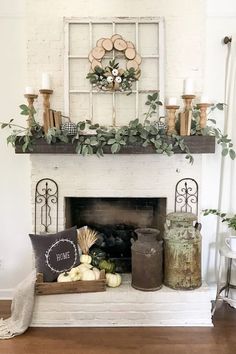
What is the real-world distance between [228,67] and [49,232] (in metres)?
1.99

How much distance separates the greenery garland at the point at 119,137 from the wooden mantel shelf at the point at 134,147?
0.10 feet

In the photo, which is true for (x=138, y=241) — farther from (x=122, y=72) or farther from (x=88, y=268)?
(x=122, y=72)

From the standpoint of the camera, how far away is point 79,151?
9.04 ft

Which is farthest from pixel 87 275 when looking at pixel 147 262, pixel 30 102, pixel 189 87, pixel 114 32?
pixel 114 32

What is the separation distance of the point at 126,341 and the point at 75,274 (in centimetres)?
59

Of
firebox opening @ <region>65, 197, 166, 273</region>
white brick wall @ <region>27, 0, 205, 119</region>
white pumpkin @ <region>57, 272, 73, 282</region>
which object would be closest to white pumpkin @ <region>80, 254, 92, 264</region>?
white pumpkin @ <region>57, 272, 73, 282</region>

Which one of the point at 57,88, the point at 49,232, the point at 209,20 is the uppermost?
the point at 209,20

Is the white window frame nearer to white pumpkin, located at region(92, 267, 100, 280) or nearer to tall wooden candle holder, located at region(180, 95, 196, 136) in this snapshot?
tall wooden candle holder, located at region(180, 95, 196, 136)

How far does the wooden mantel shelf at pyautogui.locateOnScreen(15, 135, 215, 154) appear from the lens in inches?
111

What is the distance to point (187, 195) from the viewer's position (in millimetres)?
3076

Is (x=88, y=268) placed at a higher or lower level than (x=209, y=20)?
lower

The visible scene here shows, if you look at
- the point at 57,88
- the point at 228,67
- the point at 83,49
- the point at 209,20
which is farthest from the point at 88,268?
the point at 209,20

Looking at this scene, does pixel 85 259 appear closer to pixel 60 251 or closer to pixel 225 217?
pixel 60 251

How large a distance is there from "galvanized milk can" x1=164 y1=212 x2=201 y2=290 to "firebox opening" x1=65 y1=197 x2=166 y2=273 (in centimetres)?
44
